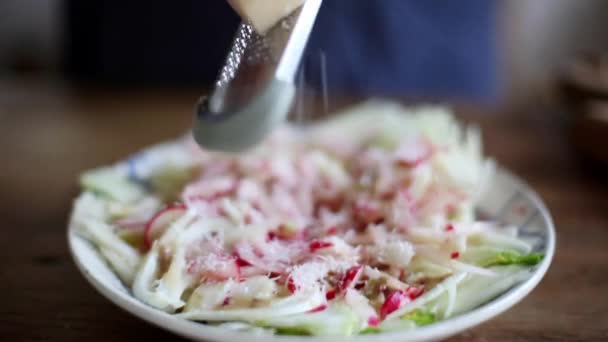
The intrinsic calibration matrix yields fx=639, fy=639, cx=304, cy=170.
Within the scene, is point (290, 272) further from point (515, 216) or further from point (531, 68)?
point (531, 68)

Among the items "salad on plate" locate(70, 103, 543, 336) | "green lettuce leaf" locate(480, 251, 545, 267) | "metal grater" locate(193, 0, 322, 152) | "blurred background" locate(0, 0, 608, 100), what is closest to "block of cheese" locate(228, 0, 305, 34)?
"metal grater" locate(193, 0, 322, 152)

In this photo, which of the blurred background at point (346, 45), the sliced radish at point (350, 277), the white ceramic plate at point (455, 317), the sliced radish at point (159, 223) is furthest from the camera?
the blurred background at point (346, 45)

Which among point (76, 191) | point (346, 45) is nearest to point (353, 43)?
point (346, 45)

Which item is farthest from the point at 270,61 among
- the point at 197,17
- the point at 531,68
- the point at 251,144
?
the point at 531,68

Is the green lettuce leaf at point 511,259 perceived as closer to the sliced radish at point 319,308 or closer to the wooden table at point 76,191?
the wooden table at point 76,191

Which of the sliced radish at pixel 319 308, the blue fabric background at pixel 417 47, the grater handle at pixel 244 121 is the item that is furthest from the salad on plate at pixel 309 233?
the blue fabric background at pixel 417 47

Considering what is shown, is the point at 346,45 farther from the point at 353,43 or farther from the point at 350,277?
the point at 350,277

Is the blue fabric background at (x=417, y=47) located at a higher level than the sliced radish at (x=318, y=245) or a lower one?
higher

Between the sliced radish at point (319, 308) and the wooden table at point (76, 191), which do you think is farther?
the wooden table at point (76, 191)
